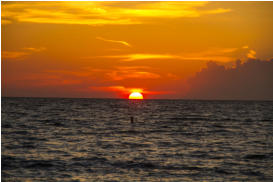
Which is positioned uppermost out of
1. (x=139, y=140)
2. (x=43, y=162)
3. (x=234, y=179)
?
(x=139, y=140)

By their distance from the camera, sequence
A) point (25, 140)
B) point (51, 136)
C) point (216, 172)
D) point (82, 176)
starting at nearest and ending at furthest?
point (82, 176)
point (216, 172)
point (25, 140)
point (51, 136)

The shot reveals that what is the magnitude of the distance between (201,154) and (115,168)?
8752 mm

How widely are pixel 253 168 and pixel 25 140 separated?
73.2 feet

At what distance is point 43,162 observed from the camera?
2592 centimetres

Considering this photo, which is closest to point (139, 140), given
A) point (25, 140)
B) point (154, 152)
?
point (154, 152)

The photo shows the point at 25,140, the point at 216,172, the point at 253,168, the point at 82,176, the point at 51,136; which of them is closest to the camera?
the point at 82,176

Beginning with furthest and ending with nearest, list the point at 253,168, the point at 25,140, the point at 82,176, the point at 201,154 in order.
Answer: the point at 25,140, the point at 201,154, the point at 253,168, the point at 82,176

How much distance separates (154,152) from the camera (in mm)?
30797

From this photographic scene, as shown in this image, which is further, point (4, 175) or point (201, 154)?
point (201, 154)

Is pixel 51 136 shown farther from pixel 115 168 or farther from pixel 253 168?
pixel 253 168

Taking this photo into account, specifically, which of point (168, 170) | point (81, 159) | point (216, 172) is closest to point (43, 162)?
point (81, 159)

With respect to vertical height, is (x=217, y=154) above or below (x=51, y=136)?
below

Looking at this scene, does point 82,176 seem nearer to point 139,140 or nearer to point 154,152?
point 154,152

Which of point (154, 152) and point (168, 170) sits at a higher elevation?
point (154, 152)
